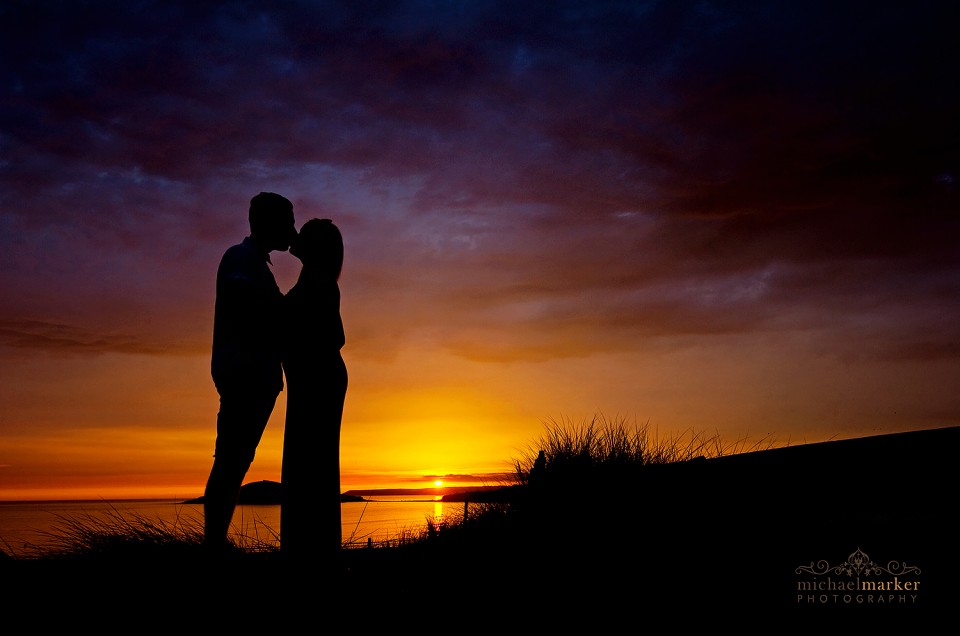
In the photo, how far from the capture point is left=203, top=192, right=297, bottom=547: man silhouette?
13.6 feet

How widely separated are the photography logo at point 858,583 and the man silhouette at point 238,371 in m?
3.41

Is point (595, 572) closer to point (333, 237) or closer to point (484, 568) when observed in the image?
point (484, 568)

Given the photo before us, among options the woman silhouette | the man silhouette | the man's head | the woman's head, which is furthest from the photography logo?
the man's head

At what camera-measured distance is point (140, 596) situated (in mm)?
3854

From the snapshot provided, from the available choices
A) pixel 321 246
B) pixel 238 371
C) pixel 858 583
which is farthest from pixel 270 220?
pixel 858 583

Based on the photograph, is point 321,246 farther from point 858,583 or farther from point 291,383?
point 858,583

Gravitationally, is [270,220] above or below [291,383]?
above

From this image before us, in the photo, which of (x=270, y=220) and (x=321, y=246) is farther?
(x=270, y=220)

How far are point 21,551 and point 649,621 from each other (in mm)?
4949

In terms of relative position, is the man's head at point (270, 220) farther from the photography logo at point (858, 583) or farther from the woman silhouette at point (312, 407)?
the photography logo at point (858, 583)

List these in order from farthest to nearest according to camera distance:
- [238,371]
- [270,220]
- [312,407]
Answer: [270,220]
[238,371]
[312,407]

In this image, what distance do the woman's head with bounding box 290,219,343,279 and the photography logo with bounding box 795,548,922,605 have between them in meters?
3.29

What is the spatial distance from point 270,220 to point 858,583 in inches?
166

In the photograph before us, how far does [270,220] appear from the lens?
4.52 meters
